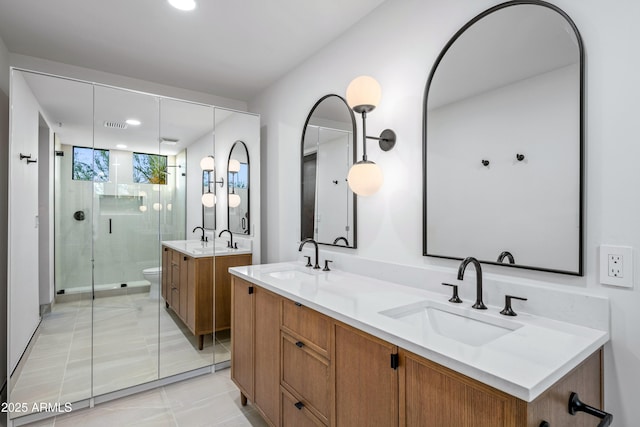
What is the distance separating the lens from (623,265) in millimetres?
1093

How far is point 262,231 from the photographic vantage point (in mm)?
3246

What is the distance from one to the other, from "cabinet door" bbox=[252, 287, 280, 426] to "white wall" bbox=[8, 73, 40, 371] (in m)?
1.49

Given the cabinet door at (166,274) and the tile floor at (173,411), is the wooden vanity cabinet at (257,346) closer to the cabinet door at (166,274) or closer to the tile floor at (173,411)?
the tile floor at (173,411)

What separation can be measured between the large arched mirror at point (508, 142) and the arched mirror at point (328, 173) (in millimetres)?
653

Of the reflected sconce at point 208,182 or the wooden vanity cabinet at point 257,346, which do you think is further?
the reflected sconce at point 208,182

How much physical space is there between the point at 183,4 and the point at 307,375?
2194 millimetres

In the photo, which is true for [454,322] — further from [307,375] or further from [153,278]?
[153,278]

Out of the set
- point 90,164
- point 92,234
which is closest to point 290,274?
point 92,234

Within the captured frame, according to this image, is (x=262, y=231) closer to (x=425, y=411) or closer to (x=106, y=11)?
(x=106, y=11)

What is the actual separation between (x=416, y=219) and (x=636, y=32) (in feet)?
3.54

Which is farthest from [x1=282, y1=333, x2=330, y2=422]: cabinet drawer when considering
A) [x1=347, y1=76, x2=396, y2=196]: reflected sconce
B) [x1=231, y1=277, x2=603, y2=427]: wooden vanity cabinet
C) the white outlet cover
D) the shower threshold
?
the shower threshold

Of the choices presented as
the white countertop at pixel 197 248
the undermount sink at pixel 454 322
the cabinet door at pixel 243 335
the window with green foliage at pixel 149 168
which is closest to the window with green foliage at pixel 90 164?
the window with green foliage at pixel 149 168

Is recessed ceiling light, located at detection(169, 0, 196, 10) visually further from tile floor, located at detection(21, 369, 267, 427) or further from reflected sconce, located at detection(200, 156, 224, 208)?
tile floor, located at detection(21, 369, 267, 427)

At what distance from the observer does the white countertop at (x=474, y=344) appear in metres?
0.83
